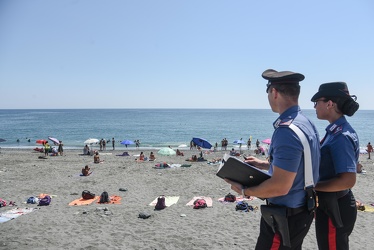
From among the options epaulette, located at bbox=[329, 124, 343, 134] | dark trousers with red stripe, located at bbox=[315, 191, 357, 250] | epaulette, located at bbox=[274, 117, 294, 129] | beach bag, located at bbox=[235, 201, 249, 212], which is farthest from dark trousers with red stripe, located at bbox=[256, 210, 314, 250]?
beach bag, located at bbox=[235, 201, 249, 212]

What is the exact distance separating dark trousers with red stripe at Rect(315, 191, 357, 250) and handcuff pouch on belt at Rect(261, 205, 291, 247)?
2.45 ft

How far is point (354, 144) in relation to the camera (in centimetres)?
280

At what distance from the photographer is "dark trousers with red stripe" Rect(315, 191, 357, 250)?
9.16 feet

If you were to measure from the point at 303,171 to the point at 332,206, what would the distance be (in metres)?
0.79

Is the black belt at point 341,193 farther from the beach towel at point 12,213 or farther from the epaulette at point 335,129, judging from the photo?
the beach towel at point 12,213

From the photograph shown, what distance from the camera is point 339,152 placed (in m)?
2.71

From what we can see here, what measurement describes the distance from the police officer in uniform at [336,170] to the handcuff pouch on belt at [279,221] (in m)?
0.62

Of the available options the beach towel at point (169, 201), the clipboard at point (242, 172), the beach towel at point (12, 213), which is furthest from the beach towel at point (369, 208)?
the beach towel at point (12, 213)

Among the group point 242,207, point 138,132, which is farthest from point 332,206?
point 138,132

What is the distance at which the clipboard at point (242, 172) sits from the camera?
86.7 inches

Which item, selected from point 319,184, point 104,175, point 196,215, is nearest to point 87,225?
point 196,215

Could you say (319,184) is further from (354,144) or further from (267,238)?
(267,238)

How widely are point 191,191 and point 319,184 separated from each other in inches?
457

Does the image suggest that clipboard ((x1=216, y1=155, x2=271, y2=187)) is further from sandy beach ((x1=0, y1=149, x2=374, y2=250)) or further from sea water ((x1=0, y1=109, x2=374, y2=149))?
sea water ((x1=0, y1=109, x2=374, y2=149))
